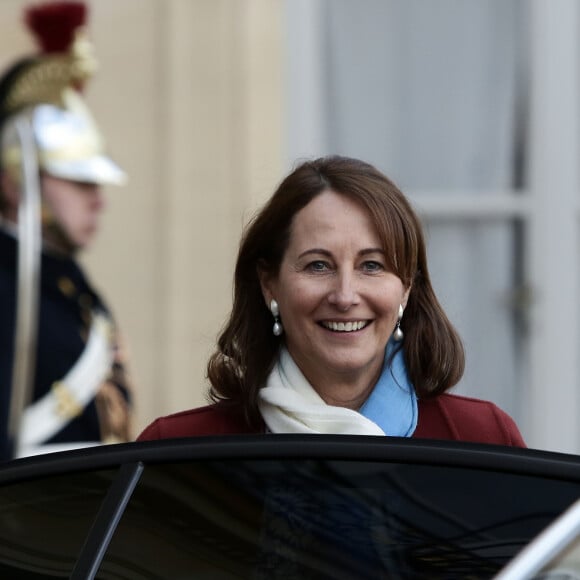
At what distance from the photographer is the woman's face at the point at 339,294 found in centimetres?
284

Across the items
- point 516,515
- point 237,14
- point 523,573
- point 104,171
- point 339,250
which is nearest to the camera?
point 523,573

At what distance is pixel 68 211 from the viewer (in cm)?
511

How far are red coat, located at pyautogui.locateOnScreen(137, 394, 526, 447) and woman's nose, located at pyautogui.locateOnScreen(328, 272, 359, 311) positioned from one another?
22 cm

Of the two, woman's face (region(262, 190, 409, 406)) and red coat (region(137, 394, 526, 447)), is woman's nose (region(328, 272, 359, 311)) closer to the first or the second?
woman's face (region(262, 190, 409, 406))

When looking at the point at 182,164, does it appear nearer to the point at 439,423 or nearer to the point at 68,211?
the point at 68,211

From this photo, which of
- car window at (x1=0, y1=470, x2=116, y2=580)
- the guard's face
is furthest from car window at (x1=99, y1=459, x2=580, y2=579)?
the guard's face

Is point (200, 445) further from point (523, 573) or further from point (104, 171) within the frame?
point (104, 171)

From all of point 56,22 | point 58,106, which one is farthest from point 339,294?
point 56,22

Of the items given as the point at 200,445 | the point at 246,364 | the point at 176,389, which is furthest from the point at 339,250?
the point at 176,389

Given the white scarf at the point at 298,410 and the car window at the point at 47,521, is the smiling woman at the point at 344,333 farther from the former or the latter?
the car window at the point at 47,521

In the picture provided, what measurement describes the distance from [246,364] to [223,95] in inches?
137

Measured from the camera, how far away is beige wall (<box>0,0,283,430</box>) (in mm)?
6355

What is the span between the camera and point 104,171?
17.0 ft

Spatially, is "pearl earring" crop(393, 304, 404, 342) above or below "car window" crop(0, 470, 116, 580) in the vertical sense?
above
